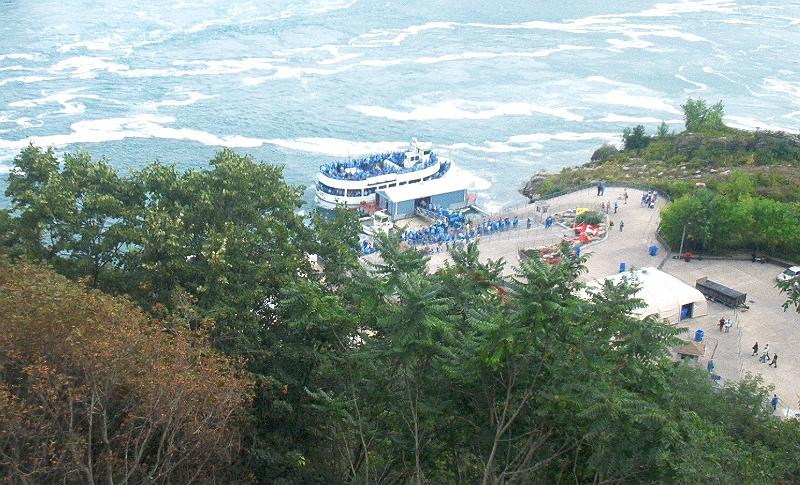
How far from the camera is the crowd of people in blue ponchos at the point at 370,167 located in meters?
46.4

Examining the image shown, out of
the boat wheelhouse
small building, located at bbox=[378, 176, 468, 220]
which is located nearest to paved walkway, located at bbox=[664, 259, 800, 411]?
small building, located at bbox=[378, 176, 468, 220]

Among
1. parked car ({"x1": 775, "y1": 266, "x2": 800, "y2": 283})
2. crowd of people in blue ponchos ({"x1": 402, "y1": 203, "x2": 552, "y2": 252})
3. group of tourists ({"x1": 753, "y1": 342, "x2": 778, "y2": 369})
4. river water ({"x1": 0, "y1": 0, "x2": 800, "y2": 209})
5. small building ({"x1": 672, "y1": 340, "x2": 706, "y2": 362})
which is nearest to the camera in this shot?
small building ({"x1": 672, "y1": 340, "x2": 706, "y2": 362})

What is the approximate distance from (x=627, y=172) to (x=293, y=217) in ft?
101

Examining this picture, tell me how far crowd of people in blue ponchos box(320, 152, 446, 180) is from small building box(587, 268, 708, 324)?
834 inches

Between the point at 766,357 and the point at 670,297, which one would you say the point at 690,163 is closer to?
the point at 670,297

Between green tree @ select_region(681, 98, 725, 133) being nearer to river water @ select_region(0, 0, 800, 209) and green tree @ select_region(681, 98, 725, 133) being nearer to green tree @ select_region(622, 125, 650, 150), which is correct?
green tree @ select_region(622, 125, 650, 150)

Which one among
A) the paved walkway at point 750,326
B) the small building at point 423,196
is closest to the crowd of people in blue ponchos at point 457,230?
the small building at point 423,196

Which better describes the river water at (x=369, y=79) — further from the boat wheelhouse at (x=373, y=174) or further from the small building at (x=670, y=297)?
the small building at (x=670, y=297)

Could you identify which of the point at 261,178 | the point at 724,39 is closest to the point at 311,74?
the point at 724,39

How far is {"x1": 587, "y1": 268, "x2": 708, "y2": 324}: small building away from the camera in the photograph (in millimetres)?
26594

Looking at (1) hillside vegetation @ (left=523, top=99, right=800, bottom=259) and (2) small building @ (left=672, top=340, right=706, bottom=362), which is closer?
(2) small building @ (left=672, top=340, right=706, bottom=362)

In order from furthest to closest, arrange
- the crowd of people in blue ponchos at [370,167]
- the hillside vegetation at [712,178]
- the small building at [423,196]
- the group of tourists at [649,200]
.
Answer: the crowd of people in blue ponchos at [370,167] → the small building at [423,196] → the group of tourists at [649,200] → the hillside vegetation at [712,178]

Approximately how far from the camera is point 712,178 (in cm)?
4284

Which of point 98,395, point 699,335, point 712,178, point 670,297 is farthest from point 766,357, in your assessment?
point 712,178
